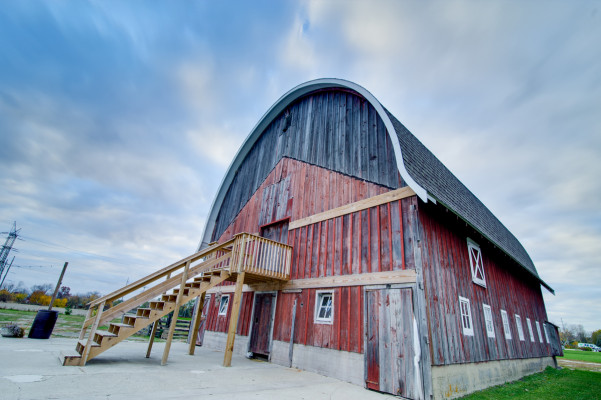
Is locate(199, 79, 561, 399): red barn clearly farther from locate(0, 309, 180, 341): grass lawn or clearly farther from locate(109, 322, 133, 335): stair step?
locate(0, 309, 180, 341): grass lawn

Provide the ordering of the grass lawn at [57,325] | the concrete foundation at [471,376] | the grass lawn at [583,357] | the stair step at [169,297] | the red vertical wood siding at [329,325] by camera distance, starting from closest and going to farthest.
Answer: the concrete foundation at [471,376] → the red vertical wood siding at [329,325] → the stair step at [169,297] → the grass lawn at [57,325] → the grass lawn at [583,357]

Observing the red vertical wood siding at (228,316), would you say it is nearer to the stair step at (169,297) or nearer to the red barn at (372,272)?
the red barn at (372,272)

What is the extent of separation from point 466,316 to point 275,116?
11.8 meters

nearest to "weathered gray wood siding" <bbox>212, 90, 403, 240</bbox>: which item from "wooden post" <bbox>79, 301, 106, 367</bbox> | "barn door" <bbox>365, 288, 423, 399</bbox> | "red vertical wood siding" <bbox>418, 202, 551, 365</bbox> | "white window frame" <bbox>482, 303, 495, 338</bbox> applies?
"red vertical wood siding" <bbox>418, 202, 551, 365</bbox>

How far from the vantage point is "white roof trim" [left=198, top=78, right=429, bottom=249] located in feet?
21.6

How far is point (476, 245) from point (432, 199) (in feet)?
15.7

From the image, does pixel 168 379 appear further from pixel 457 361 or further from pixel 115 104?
pixel 115 104

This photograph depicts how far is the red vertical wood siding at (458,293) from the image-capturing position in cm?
619

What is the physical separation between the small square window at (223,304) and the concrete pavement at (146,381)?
4.96 metres

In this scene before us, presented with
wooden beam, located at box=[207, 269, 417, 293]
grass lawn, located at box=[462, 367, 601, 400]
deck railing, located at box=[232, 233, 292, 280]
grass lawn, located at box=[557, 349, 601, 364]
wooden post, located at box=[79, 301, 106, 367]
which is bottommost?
grass lawn, located at box=[557, 349, 601, 364]

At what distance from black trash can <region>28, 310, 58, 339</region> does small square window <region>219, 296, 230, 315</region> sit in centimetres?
578

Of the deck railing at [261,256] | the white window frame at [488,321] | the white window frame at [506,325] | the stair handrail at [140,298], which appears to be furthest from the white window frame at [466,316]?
the stair handrail at [140,298]

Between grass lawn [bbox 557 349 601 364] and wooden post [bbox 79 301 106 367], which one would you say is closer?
wooden post [bbox 79 301 106 367]

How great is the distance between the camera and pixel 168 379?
5.02 m
